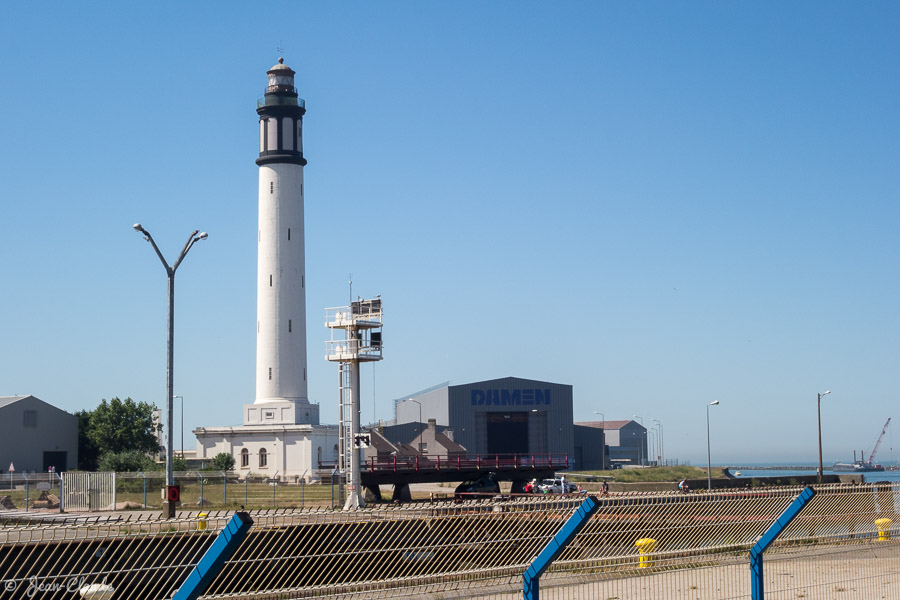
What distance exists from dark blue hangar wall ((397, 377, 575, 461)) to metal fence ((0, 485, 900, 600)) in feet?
278

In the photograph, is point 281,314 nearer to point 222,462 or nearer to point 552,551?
point 222,462

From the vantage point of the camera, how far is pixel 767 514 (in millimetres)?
15266

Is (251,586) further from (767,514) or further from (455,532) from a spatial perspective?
(767,514)

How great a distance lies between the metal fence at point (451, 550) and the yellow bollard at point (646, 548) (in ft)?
0.15

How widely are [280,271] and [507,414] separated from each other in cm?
3866

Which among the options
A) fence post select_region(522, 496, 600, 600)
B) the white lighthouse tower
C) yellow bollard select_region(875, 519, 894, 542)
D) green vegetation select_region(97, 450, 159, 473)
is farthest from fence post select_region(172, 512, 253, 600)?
the white lighthouse tower

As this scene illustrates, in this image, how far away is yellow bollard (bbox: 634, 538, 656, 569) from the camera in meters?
13.0

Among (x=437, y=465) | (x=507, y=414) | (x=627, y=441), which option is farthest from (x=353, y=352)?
(x=627, y=441)

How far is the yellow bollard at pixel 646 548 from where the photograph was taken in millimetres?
13008

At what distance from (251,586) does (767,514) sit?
8.50 metres

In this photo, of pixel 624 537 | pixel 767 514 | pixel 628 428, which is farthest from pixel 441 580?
pixel 628 428

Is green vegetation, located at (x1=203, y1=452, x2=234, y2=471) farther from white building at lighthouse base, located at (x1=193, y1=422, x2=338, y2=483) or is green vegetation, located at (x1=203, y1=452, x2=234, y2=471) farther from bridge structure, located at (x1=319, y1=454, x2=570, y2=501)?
bridge structure, located at (x1=319, y1=454, x2=570, y2=501)

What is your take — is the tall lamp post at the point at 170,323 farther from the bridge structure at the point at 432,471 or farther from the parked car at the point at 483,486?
the parked car at the point at 483,486

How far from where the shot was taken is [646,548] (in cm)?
1343
